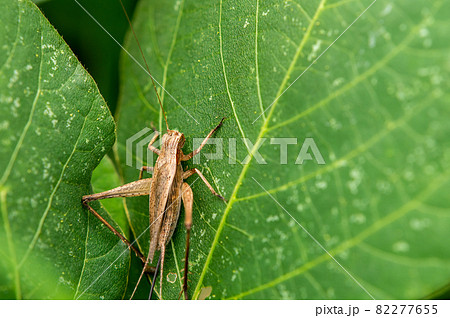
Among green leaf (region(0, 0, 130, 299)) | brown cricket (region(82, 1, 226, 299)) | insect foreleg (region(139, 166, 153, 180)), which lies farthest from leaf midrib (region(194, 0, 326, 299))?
insect foreleg (region(139, 166, 153, 180))

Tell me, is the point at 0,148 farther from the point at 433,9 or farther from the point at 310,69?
the point at 433,9

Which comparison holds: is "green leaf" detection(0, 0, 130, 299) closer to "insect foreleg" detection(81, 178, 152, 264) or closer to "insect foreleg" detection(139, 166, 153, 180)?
"insect foreleg" detection(81, 178, 152, 264)

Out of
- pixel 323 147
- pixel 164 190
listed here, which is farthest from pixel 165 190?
pixel 323 147

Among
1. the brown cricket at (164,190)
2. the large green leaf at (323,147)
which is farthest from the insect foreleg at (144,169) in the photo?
the large green leaf at (323,147)
